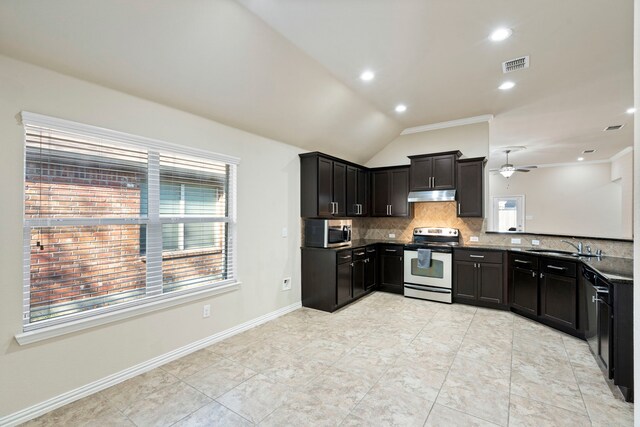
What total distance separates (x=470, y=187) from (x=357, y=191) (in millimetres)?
1909

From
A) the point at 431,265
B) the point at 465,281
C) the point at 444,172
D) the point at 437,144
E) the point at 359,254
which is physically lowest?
the point at 465,281

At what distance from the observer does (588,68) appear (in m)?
3.15

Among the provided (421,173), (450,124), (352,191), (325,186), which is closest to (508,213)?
(450,124)

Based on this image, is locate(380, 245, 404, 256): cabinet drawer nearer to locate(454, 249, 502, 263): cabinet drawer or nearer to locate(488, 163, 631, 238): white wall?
locate(454, 249, 502, 263): cabinet drawer

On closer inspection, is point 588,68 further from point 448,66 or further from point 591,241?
point 591,241

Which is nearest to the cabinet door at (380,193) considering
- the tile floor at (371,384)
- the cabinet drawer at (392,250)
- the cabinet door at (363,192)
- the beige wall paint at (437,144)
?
the cabinet door at (363,192)

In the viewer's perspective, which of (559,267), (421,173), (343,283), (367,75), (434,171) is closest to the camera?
(367,75)

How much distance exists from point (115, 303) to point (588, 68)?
5325 millimetres

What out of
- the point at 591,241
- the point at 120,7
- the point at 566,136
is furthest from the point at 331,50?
the point at 566,136

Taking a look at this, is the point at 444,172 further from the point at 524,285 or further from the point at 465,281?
the point at 524,285

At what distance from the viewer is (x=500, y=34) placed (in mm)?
2617

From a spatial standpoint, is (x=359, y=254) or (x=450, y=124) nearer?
(x=359, y=254)

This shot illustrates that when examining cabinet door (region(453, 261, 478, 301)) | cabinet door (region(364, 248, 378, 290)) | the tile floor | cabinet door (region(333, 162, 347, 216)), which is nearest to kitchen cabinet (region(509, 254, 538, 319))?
the tile floor

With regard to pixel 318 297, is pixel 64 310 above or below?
above
